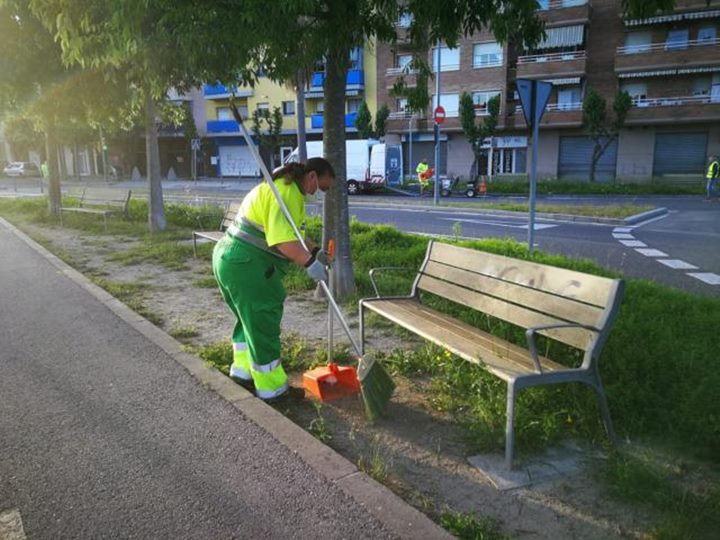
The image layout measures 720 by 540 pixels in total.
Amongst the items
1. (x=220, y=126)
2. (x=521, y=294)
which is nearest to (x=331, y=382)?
(x=521, y=294)

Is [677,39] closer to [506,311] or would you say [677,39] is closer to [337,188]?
[337,188]

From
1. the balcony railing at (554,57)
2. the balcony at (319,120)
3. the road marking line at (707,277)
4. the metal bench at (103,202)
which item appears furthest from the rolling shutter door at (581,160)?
the road marking line at (707,277)

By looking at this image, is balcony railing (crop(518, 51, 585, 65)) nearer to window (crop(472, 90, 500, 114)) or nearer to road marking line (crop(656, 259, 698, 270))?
window (crop(472, 90, 500, 114))

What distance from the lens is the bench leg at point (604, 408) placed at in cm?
321

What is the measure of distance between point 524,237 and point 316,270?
9.50 meters

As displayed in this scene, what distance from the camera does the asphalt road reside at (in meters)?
2.66

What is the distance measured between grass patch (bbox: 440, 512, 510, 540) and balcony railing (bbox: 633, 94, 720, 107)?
36.3 meters

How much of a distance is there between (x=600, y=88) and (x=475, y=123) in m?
7.51

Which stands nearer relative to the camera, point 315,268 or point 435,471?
point 435,471

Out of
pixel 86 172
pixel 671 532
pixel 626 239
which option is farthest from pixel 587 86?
pixel 86 172

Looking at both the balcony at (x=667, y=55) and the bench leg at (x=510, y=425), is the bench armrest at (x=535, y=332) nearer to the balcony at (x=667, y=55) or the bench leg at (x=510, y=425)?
the bench leg at (x=510, y=425)

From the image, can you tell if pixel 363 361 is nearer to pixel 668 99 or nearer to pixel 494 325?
pixel 494 325

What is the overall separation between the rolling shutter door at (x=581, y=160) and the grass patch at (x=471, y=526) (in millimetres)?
36544

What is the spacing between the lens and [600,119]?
33.4 metres
